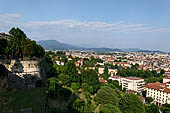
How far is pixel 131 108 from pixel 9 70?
13825 millimetres

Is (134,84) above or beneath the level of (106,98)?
beneath

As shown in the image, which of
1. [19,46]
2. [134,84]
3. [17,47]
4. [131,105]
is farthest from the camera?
[134,84]

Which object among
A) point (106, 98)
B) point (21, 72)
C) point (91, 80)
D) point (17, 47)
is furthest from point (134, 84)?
point (17, 47)

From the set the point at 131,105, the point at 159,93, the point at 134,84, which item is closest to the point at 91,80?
the point at 131,105

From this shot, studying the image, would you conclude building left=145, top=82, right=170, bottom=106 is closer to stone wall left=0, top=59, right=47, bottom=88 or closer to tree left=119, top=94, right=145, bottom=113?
tree left=119, top=94, right=145, bottom=113

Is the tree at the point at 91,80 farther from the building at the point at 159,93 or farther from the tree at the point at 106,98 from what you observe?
the building at the point at 159,93

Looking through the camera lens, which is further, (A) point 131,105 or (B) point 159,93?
(B) point 159,93

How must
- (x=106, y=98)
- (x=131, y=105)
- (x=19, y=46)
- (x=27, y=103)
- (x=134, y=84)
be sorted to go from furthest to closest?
(x=134, y=84)
(x=106, y=98)
(x=131, y=105)
(x=19, y=46)
(x=27, y=103)

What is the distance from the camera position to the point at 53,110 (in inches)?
374

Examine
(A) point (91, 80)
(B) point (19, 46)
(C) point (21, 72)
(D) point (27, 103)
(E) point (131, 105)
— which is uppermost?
(B) point (19, 46)

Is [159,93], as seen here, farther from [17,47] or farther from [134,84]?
[17,47]

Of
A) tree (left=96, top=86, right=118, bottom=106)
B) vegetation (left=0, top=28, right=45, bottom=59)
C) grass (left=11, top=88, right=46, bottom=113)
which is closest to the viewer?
grass (left=11, top=88, right=46, bottom=113)

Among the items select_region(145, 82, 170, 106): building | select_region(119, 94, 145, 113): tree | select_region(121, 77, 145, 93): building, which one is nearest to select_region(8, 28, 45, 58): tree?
select_region(119, 94, 145, 113): tree

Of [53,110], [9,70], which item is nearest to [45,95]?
[53,110]
